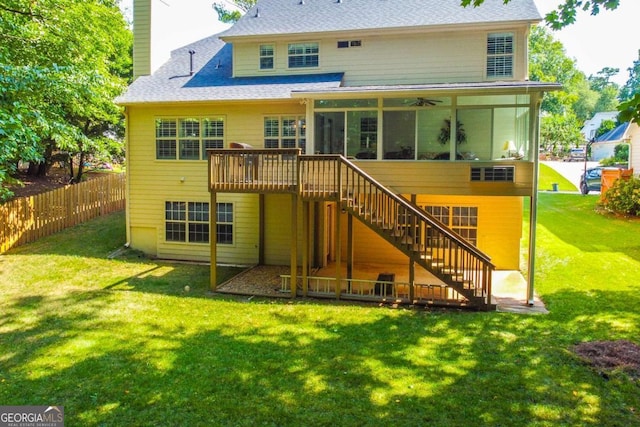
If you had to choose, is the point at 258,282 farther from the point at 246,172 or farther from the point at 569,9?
the point at 569,9

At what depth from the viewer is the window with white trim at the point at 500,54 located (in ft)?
42.7

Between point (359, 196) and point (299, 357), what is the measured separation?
14.2ft

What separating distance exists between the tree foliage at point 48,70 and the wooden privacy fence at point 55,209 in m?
1.70

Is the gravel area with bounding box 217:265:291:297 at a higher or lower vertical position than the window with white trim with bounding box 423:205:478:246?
lower

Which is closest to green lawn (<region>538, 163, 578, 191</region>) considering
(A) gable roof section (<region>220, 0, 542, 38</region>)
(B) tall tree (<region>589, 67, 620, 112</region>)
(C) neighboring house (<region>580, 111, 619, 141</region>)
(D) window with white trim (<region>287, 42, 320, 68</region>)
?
(A) gable roof section (<region>220, 0, 542, 38</region>)

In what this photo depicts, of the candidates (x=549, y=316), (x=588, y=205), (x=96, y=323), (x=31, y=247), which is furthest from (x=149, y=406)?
(x=588, y=205)

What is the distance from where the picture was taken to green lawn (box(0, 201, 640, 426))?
5.46 meters

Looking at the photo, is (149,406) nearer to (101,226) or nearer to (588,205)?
(101,226)

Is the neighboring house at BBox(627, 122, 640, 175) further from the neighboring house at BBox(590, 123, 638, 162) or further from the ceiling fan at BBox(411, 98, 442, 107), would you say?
the neighboring house at BBox(590, 123, 638, 162)

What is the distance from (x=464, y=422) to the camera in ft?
17.0

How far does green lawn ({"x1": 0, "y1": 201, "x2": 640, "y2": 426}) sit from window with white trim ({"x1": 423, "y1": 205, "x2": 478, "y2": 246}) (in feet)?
7.58

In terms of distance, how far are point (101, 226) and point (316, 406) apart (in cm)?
1394

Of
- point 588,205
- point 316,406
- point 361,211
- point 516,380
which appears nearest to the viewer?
point 316,406

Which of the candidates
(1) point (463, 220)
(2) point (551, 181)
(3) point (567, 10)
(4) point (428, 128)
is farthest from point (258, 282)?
(2) point (551, 181)
